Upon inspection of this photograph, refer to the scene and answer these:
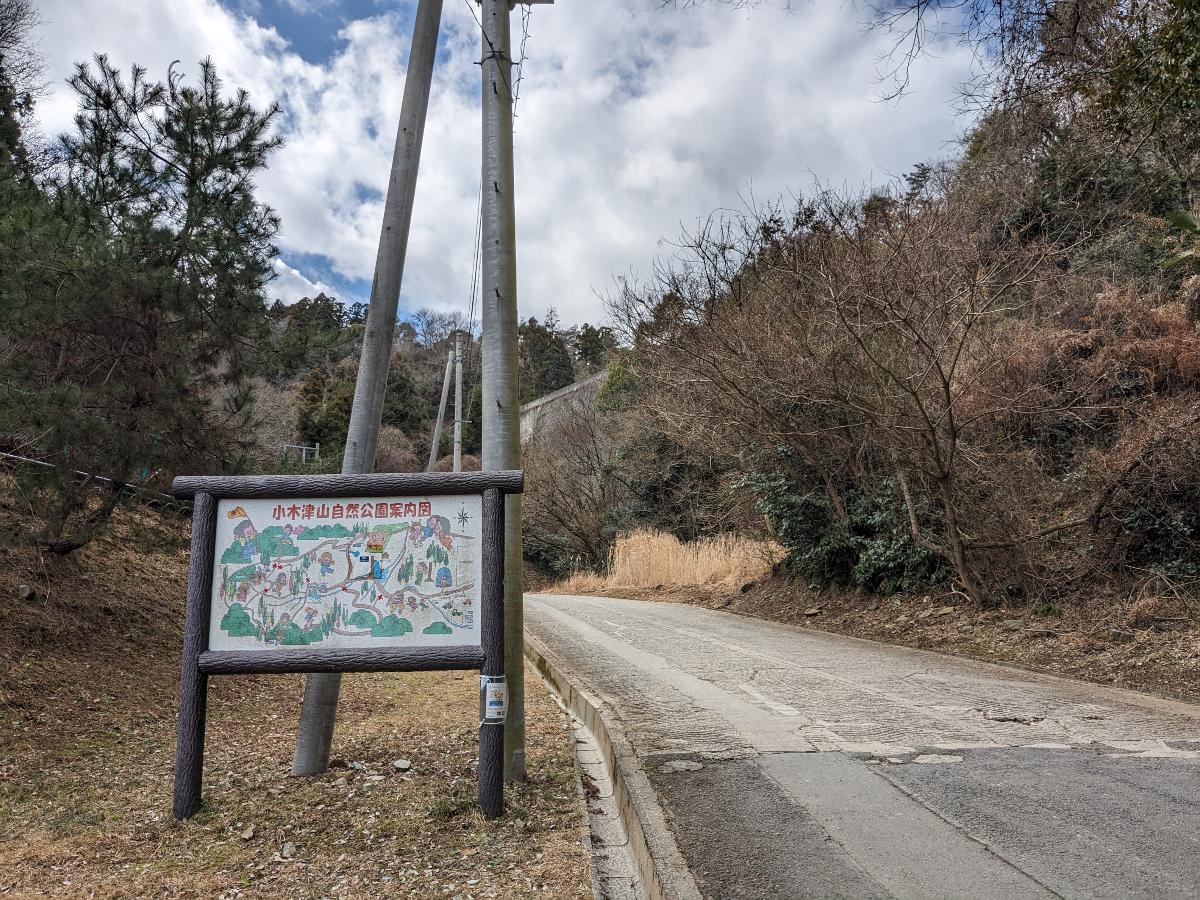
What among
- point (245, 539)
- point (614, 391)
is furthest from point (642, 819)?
point (614, 391)

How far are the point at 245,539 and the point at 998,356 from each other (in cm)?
1015

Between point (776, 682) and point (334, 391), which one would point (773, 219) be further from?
point (334, 391)

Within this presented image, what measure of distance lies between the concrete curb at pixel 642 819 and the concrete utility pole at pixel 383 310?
1.93 metres

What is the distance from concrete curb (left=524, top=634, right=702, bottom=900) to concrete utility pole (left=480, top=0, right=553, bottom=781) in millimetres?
699

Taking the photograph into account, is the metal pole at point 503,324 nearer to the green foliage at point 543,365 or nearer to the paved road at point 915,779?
the paved road at point 915,779

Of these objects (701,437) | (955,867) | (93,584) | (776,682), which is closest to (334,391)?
(701,437)

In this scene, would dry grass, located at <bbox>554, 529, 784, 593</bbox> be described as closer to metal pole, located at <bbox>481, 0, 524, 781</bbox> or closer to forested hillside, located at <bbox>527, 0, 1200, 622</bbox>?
forested hillside, located at <bbox>527, 0, 1200, 622</bbox>

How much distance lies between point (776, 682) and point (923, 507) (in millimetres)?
5978

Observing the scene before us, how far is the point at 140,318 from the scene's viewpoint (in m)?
7.22

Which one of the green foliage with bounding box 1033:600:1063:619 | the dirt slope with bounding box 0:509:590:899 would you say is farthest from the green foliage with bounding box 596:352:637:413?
the dirt slope with bounding box 0:509:590:899

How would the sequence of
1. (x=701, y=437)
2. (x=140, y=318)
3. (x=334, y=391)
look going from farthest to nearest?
(x=334, y=391) < (x=701, y=437) < (x=140, y=318)

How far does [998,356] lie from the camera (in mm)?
11211

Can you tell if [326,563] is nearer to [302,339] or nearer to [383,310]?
[383,310]

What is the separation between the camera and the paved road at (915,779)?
11.6 ft
